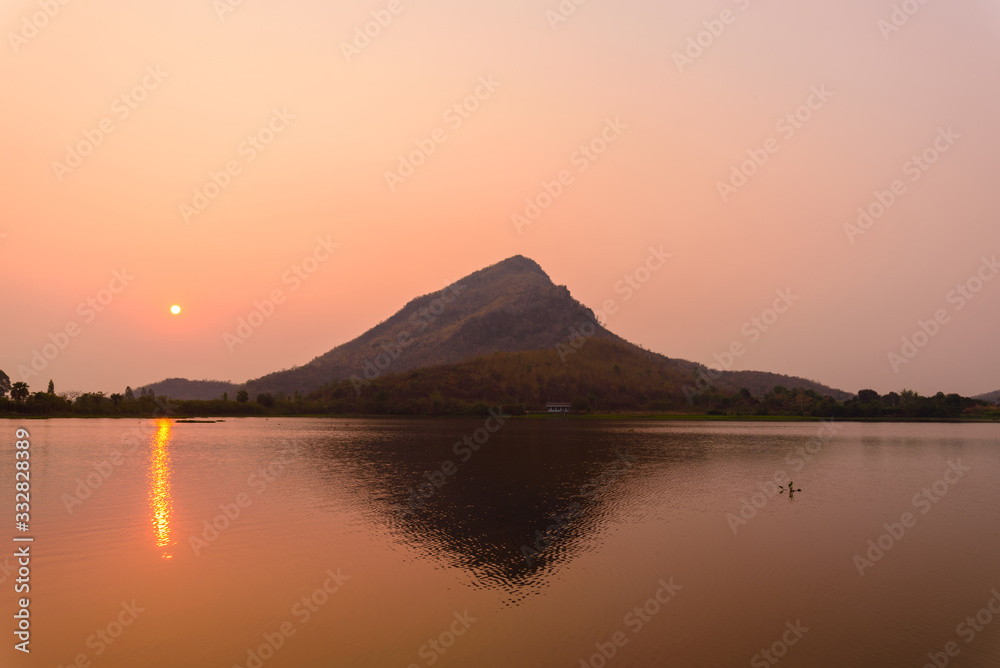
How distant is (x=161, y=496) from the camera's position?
1854 inches

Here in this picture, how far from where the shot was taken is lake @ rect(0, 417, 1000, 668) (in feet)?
66.1

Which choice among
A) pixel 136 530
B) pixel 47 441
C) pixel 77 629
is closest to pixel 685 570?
pixel 77 629

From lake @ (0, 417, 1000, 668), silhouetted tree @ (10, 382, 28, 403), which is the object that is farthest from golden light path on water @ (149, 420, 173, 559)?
silhouetted tree @ (10, 382, 28, 403)

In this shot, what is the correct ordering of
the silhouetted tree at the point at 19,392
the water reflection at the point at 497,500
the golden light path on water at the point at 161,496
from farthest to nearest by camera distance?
the silhouetted tree at the point at 19,392 → the golden light path on water at the point at 161,496 → the water reflection at the point at 497,500

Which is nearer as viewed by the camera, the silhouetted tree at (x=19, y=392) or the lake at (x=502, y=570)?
the lake at (x=502, y=570)

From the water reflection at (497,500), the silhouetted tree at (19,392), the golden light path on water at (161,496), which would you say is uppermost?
the silhouetted tree at (19,392)

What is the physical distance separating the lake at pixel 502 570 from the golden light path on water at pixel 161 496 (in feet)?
1.39

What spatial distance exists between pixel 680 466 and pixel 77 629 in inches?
2483

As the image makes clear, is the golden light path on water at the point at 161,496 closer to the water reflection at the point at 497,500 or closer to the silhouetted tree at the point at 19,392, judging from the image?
the water reflection at the point at 497,500

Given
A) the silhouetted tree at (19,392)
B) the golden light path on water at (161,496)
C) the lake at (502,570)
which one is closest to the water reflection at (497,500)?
the lake at (502,570)

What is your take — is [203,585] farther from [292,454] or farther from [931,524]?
[292,454]

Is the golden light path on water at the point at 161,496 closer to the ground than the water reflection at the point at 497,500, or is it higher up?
higher up

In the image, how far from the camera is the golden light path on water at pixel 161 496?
34562mm

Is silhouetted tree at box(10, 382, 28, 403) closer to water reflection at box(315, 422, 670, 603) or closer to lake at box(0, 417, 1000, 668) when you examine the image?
water reflection at box(315, 422, 670, 603)
